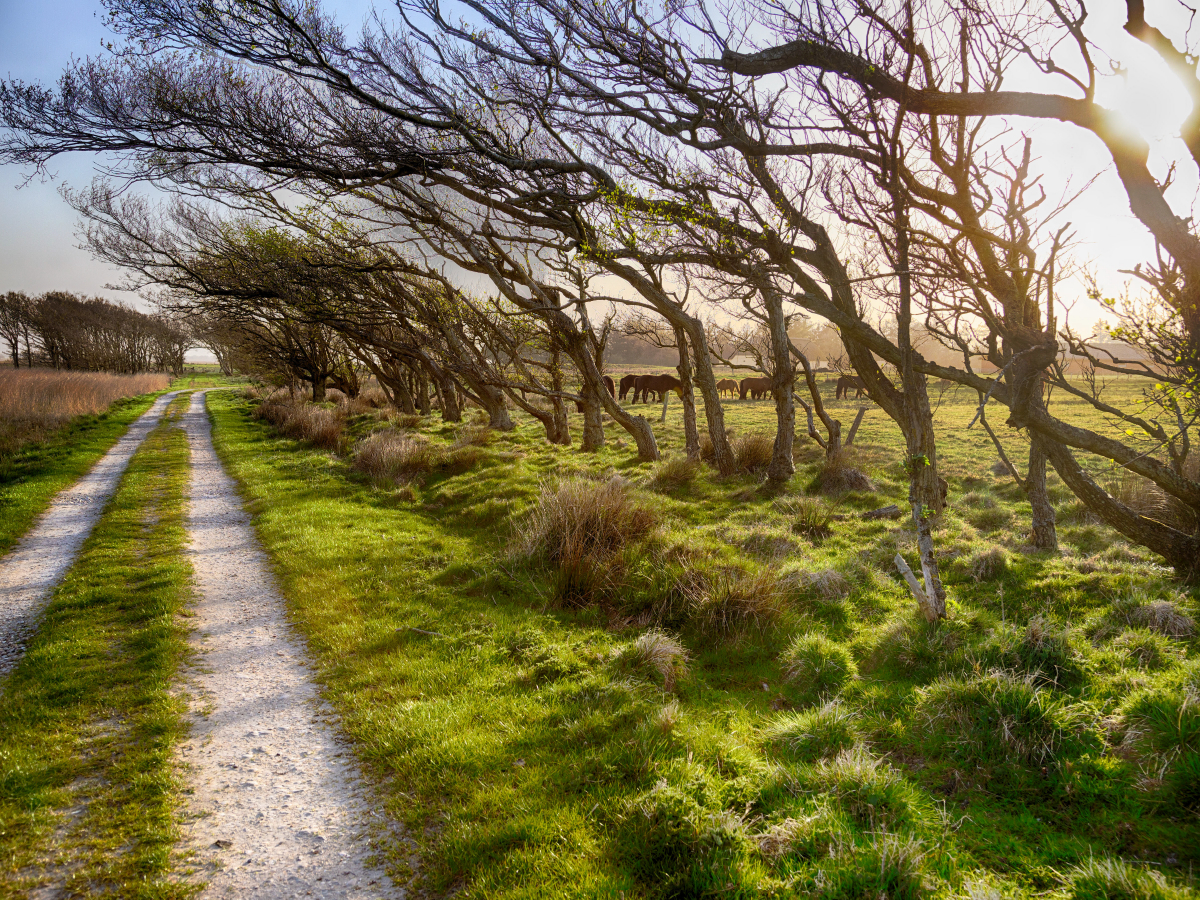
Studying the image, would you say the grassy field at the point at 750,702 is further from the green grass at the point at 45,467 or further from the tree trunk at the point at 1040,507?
the green grass at the point at 45,467

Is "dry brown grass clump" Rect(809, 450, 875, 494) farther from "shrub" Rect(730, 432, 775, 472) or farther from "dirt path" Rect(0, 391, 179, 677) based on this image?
Answer: "dirt path" Rect(0, 391, 179, 677)

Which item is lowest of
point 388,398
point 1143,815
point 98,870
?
point 98,870

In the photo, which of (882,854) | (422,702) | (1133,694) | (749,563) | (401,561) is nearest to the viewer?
(882,854)

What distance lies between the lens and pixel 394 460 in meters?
14.2

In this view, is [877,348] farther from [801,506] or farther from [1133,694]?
[1133,694]

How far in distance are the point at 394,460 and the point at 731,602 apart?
1033cm

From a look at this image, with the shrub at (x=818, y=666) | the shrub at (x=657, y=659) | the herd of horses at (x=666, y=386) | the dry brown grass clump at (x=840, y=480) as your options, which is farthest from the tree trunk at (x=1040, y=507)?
the herd of horses at (x=666, y=386)

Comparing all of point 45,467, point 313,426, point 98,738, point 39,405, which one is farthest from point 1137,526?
point 39,405

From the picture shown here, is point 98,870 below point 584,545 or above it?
below

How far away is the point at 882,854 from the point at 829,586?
448cm

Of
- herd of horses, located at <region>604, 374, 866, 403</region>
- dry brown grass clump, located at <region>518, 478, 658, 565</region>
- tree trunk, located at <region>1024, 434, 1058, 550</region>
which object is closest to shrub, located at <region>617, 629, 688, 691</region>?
dry brown grass clump, located at <region>518, 478, 658, 565</region>

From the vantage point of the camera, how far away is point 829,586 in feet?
23.5

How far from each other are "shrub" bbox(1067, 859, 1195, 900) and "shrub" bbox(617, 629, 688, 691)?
115 inches

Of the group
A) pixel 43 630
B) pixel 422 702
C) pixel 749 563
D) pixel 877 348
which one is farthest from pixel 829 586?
pixel 43 630
